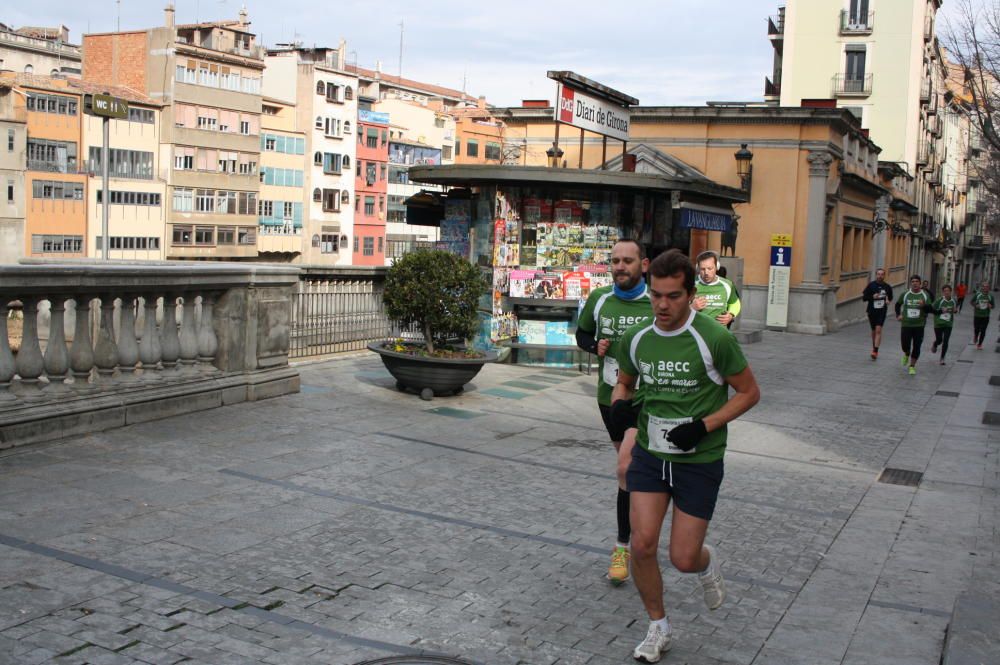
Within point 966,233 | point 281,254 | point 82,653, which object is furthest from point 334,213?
point 82,653

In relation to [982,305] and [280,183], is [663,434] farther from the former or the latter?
[280,183]

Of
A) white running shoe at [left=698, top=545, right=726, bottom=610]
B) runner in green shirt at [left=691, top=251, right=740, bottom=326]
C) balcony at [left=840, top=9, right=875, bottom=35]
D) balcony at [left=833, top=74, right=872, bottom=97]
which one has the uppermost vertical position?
balcony at [left=840, top=9, right=875, bottom=35]

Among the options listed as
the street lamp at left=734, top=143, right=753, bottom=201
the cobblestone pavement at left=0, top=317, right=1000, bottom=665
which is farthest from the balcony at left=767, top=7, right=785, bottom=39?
the cobblestone pavement at left=0, top=317, right=1000, bottom=665

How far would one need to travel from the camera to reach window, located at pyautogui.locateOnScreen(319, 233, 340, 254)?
8588 cm

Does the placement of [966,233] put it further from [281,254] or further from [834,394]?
[834,394]

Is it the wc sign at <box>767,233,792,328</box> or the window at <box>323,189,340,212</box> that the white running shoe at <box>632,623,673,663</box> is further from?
the window at <box>323,189,340,212</box>

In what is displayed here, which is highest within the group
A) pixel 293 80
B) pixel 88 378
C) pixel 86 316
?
pixel 293 80

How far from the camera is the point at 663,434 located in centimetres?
465

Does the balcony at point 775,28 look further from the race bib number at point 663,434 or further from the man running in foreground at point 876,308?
the race bib number at point 663,434

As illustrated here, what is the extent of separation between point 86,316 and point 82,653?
4.73 m

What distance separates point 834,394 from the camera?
15242 mm

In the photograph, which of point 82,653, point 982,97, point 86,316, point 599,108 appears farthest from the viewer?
point 599,108

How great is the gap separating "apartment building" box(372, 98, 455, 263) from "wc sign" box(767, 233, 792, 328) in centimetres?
6465

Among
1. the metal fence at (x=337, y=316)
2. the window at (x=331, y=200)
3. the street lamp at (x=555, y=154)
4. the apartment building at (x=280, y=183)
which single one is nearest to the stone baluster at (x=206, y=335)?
the metal fence at (x=337, y=316)
